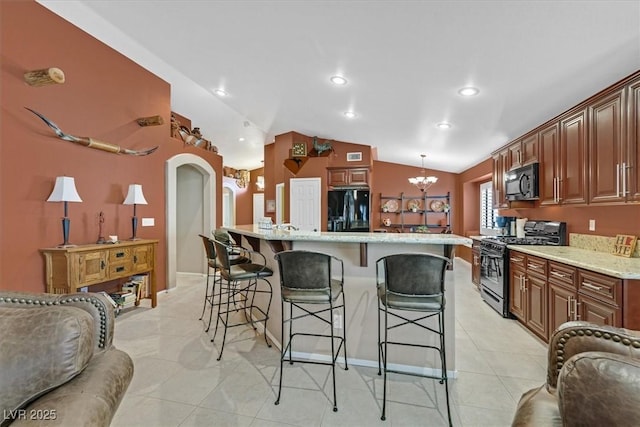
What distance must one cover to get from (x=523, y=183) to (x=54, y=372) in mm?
4504

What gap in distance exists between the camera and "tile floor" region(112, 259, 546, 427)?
1.79 m

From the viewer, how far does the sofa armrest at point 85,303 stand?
1164mm

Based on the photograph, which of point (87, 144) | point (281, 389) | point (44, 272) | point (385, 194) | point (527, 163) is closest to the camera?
point (281, 389)

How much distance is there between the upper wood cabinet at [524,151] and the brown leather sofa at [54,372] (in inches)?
174

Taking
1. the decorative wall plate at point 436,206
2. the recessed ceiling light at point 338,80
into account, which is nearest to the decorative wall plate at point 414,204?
the decorative wall plate at point 436,206

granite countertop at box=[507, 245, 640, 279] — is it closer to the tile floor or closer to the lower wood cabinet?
the lower wood cabinet

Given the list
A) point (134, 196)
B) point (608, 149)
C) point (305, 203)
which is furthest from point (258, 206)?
point (608, 149)

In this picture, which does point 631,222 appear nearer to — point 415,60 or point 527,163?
point 527,163

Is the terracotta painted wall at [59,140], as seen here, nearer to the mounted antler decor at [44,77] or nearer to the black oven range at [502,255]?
the mounted antler decor at [44,77]

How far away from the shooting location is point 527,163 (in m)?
3.73

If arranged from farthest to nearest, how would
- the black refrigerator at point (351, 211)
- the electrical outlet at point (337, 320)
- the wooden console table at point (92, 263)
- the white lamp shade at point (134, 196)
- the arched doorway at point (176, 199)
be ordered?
the black refrigerator at point (351, 211)
the arched doorway at point (176, 199)
the white lamp shade at point (134, 196)
the wooden console table at point (92, 263)
the electrical outlet at point (337, 320)

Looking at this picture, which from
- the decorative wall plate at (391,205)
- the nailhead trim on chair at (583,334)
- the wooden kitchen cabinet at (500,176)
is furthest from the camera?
the decorative wall plate at (391,205)

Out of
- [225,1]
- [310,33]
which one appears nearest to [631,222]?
[310,33]

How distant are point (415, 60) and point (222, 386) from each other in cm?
299
